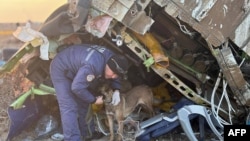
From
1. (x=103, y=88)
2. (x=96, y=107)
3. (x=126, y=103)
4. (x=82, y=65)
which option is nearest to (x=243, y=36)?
(x=126, y=103)

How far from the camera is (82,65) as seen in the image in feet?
14.6

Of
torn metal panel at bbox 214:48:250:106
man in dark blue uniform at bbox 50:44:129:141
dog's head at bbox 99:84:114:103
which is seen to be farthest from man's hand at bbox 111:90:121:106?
torn metal panel at bbox 214:48:250:106

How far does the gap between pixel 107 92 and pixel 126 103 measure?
34cm

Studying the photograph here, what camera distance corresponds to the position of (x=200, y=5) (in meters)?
4.45

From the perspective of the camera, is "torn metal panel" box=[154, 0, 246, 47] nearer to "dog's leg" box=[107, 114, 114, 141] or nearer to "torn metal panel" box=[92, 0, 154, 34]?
"torn metal panel" box=[92, 0, 154, 34]

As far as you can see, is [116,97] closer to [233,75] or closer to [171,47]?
[171,47]

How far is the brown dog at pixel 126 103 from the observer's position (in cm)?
484

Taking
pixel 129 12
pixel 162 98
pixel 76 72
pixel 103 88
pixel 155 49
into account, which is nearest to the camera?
pixel 129 12

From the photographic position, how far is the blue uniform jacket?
4.39 m

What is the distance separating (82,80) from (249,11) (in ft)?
6.60

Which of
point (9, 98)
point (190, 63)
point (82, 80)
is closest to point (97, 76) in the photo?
point (82, 80)

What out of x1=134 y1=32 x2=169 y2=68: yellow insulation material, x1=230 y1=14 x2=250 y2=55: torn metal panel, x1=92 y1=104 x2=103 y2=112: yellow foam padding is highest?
x1=230 y1=14 x2=250 y2=55: torn metal panel

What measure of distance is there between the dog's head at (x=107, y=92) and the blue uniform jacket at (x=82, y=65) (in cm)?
7

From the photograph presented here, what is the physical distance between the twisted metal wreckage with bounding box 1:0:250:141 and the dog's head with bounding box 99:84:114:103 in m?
0.41
